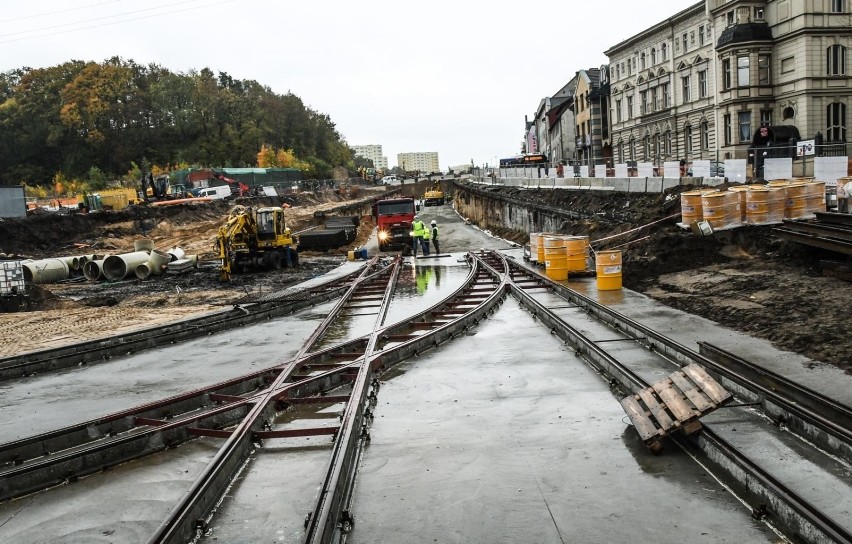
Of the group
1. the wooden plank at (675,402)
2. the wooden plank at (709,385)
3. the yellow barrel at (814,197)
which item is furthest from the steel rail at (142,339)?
the yellow barrel at (814,197)

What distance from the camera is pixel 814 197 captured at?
19938 mm

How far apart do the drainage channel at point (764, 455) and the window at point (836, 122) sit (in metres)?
37.6

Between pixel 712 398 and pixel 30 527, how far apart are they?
694 centimetres

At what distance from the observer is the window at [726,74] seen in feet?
157

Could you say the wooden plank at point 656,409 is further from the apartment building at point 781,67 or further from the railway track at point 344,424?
the apartment building at point 781,67

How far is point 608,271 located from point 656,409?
38.9ft

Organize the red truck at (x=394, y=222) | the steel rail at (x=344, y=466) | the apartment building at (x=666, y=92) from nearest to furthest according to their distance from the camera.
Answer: the steel rail at (x=344, y=466) → the red truck at (x=394, y=222) → the apartment building at (x=666, y=92)

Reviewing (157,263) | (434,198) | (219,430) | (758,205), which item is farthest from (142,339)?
(434,198)

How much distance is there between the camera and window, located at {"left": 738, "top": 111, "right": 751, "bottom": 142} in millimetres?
47094

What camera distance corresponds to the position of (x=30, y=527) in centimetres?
711

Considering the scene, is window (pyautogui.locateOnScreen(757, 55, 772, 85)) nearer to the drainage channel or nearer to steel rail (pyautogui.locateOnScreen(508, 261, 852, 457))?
steel rail (pyautogui.locateOnScreen(508, 261, 852, 457))

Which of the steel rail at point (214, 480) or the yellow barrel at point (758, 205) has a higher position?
the yellow barrel at point (758, 205)

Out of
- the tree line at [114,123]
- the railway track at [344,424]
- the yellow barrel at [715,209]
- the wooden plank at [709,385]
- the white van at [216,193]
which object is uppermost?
the tree line at [114,123]

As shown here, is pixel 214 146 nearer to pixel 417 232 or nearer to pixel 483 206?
pixel 483 206
